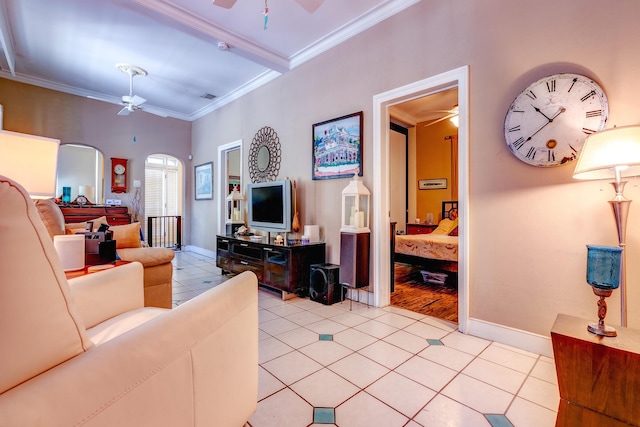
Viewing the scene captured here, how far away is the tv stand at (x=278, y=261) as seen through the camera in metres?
3.28

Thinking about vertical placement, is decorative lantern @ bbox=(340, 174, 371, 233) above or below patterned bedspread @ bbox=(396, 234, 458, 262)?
above

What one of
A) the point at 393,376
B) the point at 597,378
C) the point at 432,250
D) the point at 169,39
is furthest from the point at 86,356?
the point at 169,39

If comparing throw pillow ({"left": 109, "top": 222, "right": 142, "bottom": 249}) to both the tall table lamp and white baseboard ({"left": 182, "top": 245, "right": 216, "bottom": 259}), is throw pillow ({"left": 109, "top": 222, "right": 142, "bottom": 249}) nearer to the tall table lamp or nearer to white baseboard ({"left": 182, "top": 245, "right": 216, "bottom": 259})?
white baseboard ({"left": 182, "top": 245, "right": 216, "bottom": 259})

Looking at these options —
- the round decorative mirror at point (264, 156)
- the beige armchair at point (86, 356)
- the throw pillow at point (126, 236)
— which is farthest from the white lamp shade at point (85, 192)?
the beige armchair at point (86, 356)

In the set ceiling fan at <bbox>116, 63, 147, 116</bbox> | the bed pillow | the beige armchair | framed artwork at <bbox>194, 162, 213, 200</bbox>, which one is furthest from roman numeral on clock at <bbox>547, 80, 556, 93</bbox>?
Result: framed artwork at <bbox>194, 162, 213, 200</bbox>

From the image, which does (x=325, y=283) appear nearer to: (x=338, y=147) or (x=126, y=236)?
Answer: (x=338, y=147)

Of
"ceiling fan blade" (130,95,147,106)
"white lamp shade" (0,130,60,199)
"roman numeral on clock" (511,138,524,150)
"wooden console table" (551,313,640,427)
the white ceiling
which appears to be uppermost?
the white ceiling

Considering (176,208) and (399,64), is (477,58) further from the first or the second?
(176,208)

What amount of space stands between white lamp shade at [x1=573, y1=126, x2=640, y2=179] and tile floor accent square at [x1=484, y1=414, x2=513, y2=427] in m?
1.36

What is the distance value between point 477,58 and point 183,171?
20.7ft

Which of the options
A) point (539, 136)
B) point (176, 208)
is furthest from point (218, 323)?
point (176, 208)

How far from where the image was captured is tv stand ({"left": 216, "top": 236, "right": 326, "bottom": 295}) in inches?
129

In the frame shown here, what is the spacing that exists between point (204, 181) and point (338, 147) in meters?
3.94

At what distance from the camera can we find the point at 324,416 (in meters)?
1.45
